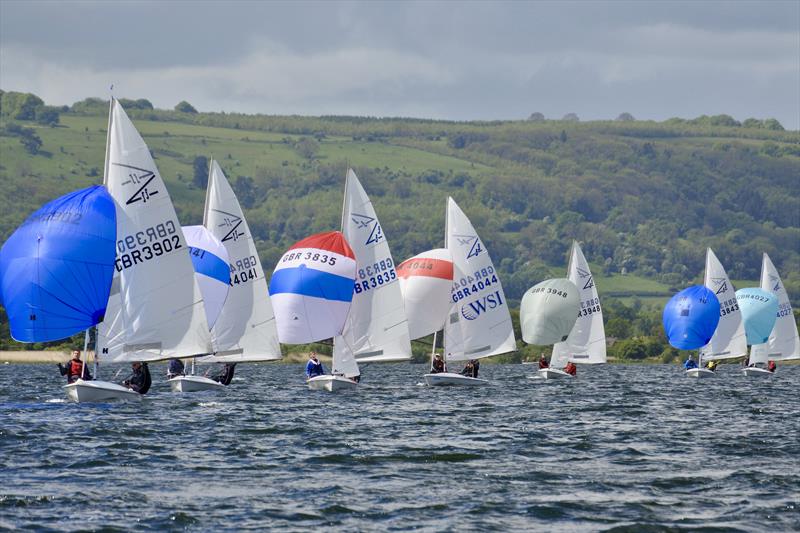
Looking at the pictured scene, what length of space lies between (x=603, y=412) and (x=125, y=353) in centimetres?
1743

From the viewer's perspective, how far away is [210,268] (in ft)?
181

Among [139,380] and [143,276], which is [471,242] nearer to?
[139,380]

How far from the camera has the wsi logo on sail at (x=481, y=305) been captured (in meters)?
63.9

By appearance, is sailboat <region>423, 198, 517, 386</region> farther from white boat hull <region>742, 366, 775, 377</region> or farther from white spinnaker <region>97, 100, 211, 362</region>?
white boat hull <region>742, 366, 775, 377</region>

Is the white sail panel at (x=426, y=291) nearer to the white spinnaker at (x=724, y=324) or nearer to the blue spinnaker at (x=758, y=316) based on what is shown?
the white spinnaker at (x=724, y=324)

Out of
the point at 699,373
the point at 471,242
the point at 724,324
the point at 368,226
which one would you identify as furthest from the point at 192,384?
the point at 724,324

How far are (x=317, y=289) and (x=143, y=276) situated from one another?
1051 cm

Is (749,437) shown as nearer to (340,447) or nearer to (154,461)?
(340,447)

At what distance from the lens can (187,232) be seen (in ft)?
185

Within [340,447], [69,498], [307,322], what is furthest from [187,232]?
[69,498]

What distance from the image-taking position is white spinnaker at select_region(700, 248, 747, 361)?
94500 millimetres

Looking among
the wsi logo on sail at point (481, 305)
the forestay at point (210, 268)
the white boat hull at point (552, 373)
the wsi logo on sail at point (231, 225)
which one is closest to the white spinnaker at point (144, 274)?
the forestay at point (210, 268)

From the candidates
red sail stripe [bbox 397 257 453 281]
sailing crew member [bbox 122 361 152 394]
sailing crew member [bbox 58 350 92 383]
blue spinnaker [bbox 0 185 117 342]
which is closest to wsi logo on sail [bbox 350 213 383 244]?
red sail stripe [bbox 397 257 453 281]

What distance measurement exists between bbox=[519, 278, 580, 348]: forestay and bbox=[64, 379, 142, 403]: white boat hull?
41.4m
